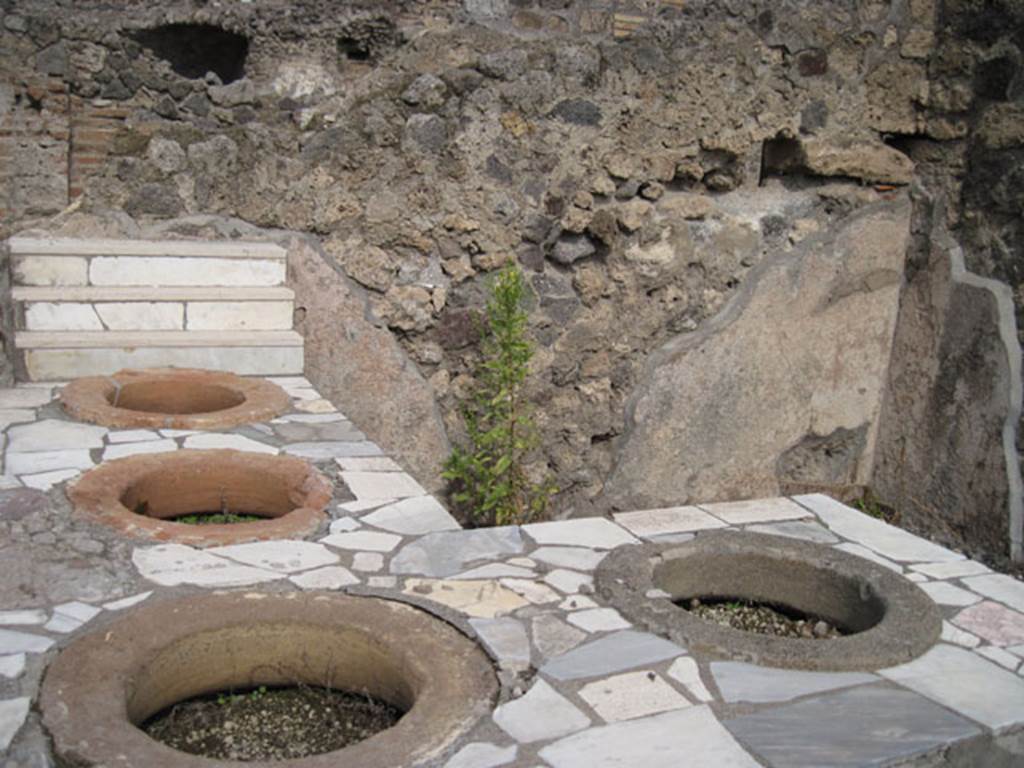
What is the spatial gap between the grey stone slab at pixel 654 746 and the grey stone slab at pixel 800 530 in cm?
120

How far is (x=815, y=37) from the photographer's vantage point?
16.0ft

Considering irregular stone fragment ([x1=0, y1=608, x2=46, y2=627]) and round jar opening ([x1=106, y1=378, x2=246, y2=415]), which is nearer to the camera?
irregular stone fragment ([x1=0, y1=608, x2=46, y2=627])

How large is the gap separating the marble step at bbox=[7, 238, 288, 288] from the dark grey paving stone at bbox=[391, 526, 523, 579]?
177 centimetres

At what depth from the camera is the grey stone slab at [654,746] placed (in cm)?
187

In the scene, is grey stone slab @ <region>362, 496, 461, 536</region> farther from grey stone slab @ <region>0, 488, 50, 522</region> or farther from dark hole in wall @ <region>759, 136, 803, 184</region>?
dark hole in wall @ <region>759, 136, 803, 184</region>

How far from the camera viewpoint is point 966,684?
2.28 meters

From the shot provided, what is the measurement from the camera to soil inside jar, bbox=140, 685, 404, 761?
2.21 metres

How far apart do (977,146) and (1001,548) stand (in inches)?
70.1

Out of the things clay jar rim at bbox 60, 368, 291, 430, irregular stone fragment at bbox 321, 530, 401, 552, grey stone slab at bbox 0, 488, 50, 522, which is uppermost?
clay jar rim at bbox 60, 368, 291, 430

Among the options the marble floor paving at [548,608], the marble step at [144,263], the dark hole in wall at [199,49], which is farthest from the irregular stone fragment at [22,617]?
the dark hole in wall at [199,49]

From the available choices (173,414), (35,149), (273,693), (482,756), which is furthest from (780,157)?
(482,756)

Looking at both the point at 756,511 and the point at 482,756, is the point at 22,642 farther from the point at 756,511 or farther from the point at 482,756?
the point at 756,511

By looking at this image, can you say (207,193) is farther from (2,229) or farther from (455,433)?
(455,433)

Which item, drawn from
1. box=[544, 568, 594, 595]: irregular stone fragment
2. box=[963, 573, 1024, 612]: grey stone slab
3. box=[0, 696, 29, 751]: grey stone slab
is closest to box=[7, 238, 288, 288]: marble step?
box=[544, 568, 594, 595]: irregular stone fragment
